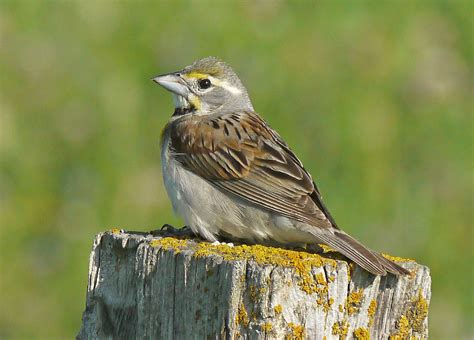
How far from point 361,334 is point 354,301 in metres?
0.15

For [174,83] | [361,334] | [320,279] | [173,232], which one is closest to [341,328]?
[361,334]

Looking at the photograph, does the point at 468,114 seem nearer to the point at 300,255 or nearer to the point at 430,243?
the point at 430,243

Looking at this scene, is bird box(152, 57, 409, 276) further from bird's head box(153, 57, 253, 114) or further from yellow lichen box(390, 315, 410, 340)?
yellow lichen box(390, 315, 410, 340)

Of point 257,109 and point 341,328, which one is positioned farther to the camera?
point 257,109

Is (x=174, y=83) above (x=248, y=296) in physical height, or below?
above

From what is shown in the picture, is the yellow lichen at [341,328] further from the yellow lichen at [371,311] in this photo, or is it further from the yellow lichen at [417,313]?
the yellow lichen at [417,313]

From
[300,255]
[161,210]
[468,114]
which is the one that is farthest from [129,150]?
[300,255]

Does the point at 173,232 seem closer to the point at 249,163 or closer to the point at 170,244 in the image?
the point at 249,163

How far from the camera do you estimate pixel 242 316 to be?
4246mm

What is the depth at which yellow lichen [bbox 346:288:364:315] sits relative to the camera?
444cm

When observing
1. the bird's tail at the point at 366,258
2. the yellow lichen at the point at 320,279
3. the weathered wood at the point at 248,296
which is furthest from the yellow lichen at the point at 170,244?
the bird's tail at the point at 366,258

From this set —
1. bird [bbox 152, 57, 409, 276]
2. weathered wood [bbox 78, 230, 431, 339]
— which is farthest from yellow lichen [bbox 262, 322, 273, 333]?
bird [bbox 152, 57, 409, 276]

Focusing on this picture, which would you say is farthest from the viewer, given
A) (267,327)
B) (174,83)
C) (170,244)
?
(174,83)

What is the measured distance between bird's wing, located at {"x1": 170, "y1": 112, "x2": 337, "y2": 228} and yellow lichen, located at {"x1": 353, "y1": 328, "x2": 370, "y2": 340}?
3.47 feet
